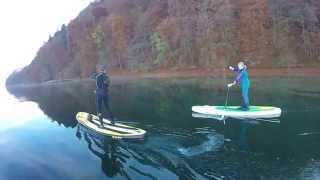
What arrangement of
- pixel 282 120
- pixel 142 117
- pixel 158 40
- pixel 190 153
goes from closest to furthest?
pixel 190 153 < pixel 282 120 < pixel 142 117 < pixel 158 40

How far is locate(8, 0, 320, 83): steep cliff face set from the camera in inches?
2259

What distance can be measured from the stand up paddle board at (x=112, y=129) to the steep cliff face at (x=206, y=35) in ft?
128

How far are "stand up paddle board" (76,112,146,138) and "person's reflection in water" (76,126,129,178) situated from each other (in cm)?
35

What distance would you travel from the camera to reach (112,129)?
18.2 metres

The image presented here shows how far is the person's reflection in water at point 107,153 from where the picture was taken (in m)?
13.1

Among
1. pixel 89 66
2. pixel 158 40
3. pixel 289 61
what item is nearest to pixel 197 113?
pixel 289 61

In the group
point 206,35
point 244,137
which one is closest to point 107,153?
point 244,137

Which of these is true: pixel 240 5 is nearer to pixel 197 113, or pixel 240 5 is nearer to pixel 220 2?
pixel 220 2

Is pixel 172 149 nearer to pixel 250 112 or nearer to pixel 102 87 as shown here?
pixel 102 87

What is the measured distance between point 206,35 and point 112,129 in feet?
164

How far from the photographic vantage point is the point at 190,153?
1441cm

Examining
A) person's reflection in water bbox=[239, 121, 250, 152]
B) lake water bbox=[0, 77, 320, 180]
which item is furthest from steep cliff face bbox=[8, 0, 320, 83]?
person's reflection in water bbox=[239, 121, 250, 152]

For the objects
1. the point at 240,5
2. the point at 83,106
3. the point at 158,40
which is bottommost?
the point at 83,106

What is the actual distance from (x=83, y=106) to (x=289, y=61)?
108 ft
